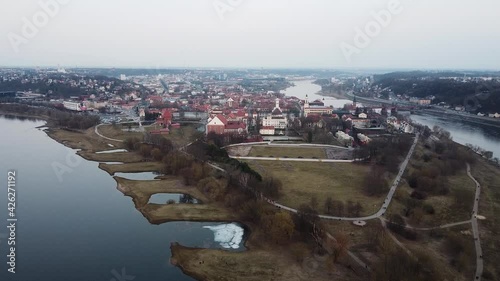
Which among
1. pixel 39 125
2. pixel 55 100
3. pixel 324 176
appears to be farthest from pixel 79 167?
pixel 55 100

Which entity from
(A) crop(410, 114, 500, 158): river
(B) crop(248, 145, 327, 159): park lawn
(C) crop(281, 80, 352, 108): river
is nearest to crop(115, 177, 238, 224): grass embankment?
(B) crop(248, 145, 327, 159): park lawn

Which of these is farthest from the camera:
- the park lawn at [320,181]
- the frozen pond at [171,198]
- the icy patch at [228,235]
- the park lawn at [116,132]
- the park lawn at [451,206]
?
the park lawn at [116,132]

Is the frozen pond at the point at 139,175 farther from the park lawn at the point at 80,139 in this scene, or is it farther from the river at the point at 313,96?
the river at the point at 313,96

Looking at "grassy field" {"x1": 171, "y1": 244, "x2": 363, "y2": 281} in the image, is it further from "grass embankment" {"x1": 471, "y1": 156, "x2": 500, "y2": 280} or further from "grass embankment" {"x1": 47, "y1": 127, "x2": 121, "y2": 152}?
"grass embankment" {"x1": 47, "y1": 127, "x2": 121, "y2": 152}

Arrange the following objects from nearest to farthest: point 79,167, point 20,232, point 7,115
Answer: point 20,232, point 79,167, point 7,115

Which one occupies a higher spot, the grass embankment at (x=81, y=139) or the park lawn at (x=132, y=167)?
the park lawn at (x=132, y=167)

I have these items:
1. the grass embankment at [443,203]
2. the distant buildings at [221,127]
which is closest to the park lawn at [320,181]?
the grass embankment at [443,203]

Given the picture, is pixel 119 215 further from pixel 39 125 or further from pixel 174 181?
pixel 39 125
